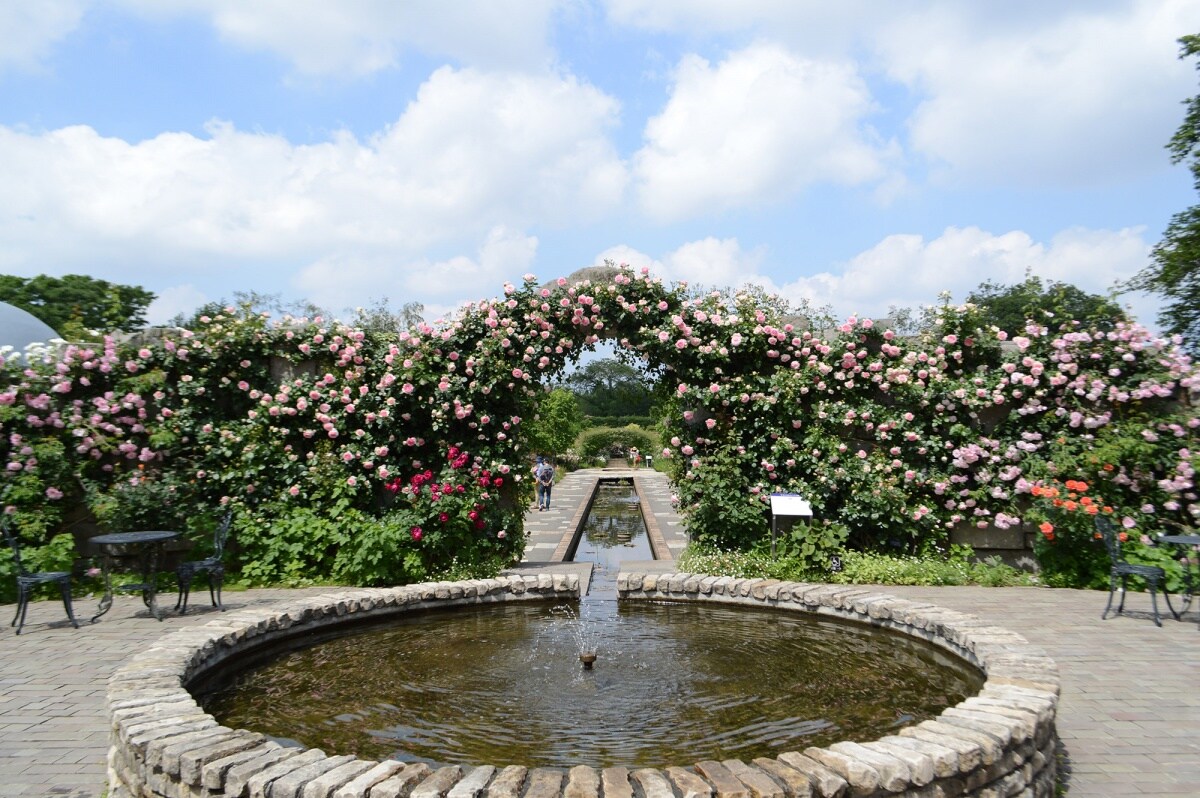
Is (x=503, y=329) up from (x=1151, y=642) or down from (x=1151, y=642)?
up

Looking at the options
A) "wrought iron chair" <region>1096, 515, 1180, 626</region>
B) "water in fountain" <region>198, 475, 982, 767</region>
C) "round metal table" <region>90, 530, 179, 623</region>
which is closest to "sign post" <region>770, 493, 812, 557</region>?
"water in fountain" <region>198, 475, 982, 767</region>

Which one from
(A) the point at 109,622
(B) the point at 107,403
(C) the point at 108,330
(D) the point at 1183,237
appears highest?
(D) the point at 1183,237

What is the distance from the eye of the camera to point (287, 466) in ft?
27.0

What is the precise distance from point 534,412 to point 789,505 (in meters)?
2.92

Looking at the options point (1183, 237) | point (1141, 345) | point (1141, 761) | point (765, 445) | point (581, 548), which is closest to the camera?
point (1141, 761)

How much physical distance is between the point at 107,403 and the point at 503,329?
4050mm

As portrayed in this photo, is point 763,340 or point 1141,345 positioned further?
point 763,340

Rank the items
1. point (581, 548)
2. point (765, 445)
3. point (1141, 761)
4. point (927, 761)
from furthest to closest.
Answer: point (581, 548) < point (765, 445) < point (1141, 761) < point (927, 761)

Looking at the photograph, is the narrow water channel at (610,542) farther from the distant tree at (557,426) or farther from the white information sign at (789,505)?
the distant tree at (557,426)

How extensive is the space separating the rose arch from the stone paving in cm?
99

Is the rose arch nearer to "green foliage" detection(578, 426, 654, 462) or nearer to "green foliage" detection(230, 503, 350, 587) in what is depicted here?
"green foliage" detection(230, 503, 350, 587)

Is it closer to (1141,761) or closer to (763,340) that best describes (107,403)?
(763,340)

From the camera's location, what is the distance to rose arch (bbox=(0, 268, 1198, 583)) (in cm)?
779

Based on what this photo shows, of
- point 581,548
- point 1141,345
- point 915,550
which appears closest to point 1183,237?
point 1141,345
